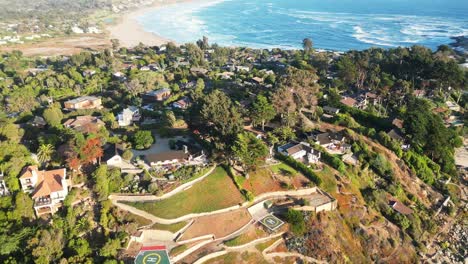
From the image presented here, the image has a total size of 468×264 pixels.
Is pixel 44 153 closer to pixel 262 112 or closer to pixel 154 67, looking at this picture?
pixel 262 112

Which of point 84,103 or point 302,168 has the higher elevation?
point 302,168

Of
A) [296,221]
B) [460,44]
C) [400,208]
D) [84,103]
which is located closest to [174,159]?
[296,221]

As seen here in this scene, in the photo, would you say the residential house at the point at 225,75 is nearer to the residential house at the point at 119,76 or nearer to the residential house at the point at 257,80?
the residential house at the point at 257,80

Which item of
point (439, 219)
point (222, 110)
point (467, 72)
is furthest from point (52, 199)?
point (467, 72)

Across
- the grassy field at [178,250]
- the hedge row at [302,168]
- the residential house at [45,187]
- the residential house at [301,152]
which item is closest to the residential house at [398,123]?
the residential house at [301,152]

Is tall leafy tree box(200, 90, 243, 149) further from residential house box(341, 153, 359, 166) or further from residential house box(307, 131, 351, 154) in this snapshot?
residential house box(341, 153, 359, 166)

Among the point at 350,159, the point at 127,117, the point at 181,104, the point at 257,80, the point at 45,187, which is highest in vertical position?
the point at 45,187

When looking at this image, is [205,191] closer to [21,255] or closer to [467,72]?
[21,255]
